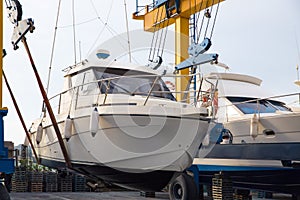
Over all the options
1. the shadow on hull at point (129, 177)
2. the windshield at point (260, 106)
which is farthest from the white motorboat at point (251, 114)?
the shadow on hull at point (129, 177)

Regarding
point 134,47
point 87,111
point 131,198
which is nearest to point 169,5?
point 134,47

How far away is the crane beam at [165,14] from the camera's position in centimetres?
1269

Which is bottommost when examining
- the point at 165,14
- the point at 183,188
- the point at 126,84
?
the point at 183,188

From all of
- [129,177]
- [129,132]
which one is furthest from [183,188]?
[129,132]

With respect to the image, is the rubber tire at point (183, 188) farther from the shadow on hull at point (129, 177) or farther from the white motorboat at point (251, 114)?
the white motorboat at point (251, 114)

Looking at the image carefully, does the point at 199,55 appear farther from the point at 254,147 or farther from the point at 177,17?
the point at 177,17

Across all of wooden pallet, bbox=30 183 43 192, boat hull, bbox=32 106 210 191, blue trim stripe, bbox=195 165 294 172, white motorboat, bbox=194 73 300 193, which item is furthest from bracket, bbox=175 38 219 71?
wooden pallet, bbox=30 183 43 192

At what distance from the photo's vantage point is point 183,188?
7.11m

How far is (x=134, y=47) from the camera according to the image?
10.0m

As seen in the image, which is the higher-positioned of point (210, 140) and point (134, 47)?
point (134, 47)

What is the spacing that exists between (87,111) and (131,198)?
12.8 ft

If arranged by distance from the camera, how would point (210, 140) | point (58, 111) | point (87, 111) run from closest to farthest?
point (87, 111), point (210, 140), point (58, 111)

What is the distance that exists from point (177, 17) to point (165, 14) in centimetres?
50

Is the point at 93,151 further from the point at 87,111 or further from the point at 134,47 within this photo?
the point at 134,47
